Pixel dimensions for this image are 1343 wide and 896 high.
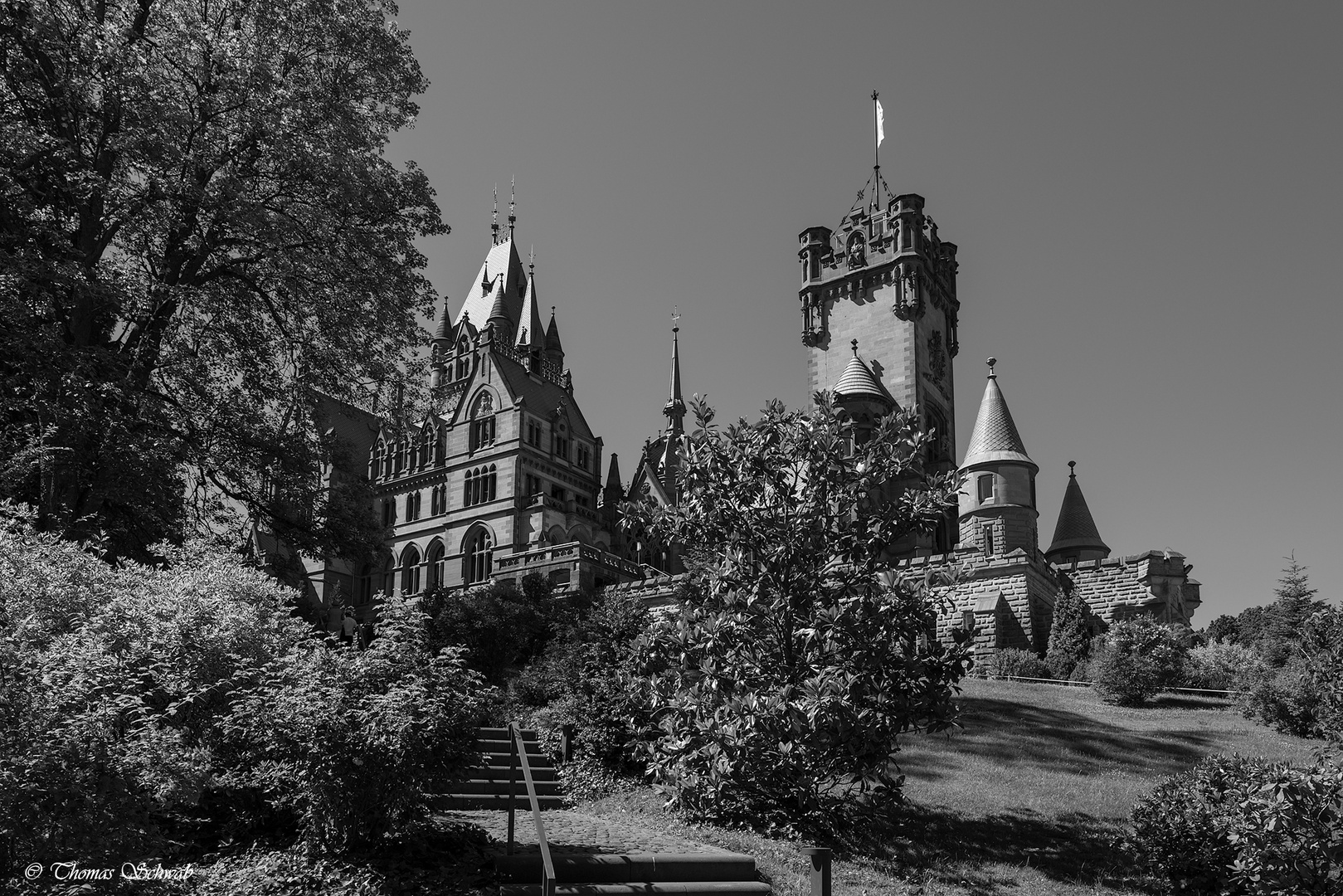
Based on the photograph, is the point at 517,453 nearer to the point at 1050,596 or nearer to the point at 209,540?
the point at 1050,596

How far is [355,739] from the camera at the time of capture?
955cm

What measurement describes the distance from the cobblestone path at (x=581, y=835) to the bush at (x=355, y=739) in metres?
1.56

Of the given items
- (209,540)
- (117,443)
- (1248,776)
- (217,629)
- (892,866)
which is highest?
(117,443)

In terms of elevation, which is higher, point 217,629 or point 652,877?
point 217,629

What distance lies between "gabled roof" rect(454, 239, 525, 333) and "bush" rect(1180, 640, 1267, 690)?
1870 inches

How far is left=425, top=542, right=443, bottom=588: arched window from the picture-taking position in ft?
177

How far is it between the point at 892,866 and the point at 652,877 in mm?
3099

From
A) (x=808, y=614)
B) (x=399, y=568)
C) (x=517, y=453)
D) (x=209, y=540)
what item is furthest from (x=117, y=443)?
(x=399, y=568)

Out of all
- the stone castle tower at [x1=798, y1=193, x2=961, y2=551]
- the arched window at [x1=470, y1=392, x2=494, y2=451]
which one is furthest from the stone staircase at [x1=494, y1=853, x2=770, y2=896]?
the arched window at [x1=470, y1=392, x2=494, y2=451]

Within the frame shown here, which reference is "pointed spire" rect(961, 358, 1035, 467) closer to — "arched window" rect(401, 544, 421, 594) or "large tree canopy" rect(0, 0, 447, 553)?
"large tree canopy" rect(0, 0, 447, 553)

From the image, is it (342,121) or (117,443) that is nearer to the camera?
(117,443)

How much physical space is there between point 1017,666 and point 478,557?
30.7m

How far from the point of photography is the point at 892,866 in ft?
39.0

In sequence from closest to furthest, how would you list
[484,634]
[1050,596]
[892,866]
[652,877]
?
[652,877] → [892,866] → [484,634] → [1050,596]
